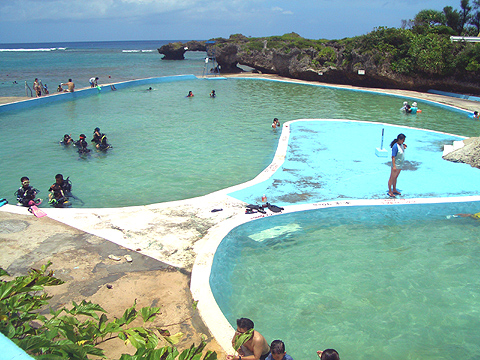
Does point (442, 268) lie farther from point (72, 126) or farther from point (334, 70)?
point (334, 70)

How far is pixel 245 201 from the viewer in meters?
9.84

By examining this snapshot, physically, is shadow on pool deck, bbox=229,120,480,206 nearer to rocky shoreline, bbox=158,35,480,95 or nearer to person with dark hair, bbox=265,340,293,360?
person with dark hair, bbox=265,340,293,360

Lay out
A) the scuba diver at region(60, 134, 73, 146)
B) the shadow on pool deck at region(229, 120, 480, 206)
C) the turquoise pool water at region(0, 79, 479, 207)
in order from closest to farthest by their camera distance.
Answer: the shadow on pool deck at region(229, 120, 480, 206), the turquoise pool water at region(0, 79, 479, 207), the scuba diver at region(60, 134, 73, 146)

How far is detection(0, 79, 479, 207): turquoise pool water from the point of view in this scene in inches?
481

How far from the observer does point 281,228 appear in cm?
874

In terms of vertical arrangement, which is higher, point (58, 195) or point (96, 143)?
point (96, 143)

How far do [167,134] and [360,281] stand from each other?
1367cm

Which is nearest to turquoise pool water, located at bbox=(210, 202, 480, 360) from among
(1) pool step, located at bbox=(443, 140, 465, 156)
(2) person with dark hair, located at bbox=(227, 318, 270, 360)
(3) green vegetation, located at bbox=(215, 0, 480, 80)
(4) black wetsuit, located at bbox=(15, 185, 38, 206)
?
(2) person with dark hair, located at bbox=(227, 318, 270, 360)

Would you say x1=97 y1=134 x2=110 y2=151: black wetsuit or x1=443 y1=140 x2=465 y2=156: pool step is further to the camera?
x1=97 y1=134 x2=110 y2=151: black wetsuit

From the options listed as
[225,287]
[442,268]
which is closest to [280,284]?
[225,287]

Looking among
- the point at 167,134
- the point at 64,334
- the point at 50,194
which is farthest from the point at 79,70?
the point at 64,334

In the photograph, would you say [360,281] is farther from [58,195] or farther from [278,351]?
[58,195]

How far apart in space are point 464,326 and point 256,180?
6.80 m

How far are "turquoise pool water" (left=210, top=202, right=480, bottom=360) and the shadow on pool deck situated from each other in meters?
1.00
